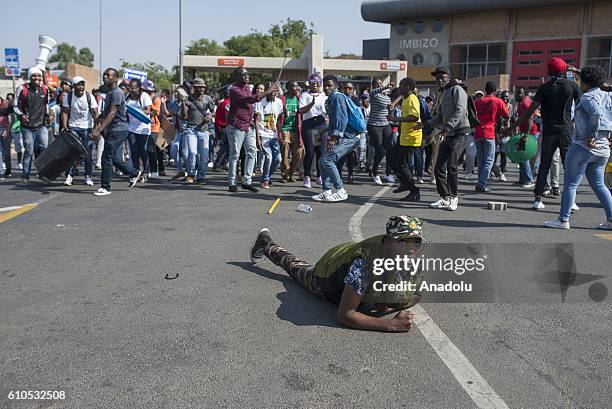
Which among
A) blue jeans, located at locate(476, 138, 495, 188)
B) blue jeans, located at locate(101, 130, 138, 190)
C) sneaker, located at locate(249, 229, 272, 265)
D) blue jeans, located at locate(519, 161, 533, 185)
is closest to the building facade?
blue jeans, located at locate(519, 161, 533, 185)

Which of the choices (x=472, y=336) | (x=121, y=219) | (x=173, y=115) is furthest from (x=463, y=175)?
(x=472, y=336)

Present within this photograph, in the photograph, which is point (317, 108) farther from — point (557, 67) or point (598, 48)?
point (598, 48)

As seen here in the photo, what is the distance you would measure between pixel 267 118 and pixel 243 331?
7.41 meters

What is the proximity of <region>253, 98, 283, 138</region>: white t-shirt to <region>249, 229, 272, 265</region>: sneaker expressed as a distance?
5.61 meters

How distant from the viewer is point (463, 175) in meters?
13.3

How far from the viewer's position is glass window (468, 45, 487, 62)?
1774 inches

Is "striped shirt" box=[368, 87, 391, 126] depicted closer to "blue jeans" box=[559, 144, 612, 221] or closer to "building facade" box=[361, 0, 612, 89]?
"blue jeans" box=[559, 144, 612, 221]

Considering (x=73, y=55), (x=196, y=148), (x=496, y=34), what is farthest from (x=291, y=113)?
(x=73, y=55)

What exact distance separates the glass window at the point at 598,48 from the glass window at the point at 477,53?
745cm

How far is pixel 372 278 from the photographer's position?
358 centimetres

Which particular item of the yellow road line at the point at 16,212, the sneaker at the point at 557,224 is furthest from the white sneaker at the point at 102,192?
the sneaker at the point at 557,224

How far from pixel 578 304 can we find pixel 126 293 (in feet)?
11.4

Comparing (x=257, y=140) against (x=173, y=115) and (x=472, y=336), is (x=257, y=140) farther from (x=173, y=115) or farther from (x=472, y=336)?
(x=472, y=336)

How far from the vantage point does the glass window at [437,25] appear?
4625 cm
